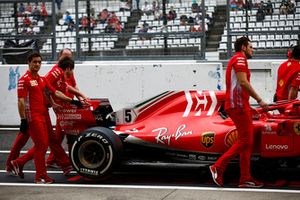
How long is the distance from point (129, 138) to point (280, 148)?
190 cm

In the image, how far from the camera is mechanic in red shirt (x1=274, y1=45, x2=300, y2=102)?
1102 centimetres

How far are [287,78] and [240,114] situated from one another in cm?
255

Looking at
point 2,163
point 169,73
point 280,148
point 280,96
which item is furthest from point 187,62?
point 280,148

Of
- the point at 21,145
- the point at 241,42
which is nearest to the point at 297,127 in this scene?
the point at 241,42

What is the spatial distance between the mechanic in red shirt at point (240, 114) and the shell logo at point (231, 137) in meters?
0.15

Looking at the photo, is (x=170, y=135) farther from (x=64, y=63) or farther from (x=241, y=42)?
(x=64, y=63)

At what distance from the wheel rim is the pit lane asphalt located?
0.83 feet

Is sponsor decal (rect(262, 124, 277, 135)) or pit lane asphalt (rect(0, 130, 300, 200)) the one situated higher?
sponsor decal (rect(262, 124, 277, 135))

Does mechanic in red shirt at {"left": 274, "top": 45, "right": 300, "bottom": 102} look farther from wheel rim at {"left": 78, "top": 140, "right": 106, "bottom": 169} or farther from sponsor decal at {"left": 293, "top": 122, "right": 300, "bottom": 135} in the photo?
wheel rim at {"left": 78, "top": 140, "right": 106, "bottom": 169}

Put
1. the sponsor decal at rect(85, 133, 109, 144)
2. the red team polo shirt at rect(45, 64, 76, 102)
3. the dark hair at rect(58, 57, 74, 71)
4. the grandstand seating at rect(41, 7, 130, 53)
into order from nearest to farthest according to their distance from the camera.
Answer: the sponsor decal at rect(85, 133, 109, 144), the red team polo shirt at rect(45, 64, 76, 102), the dark hair at rect(58, 57, 74, 71), the grandstand seating at rect(41, 7, 130, 53)

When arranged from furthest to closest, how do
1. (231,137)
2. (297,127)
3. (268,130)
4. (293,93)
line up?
(293,93), (231,137), (268,130), (297,127)

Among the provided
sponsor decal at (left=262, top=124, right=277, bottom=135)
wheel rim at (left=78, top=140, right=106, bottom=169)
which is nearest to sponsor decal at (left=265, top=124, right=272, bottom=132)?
sponsor decal at (left=262, top=124, right=277, bottom=135)

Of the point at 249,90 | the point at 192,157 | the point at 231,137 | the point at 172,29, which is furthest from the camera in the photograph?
the point at 172,29

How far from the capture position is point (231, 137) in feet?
30.2
